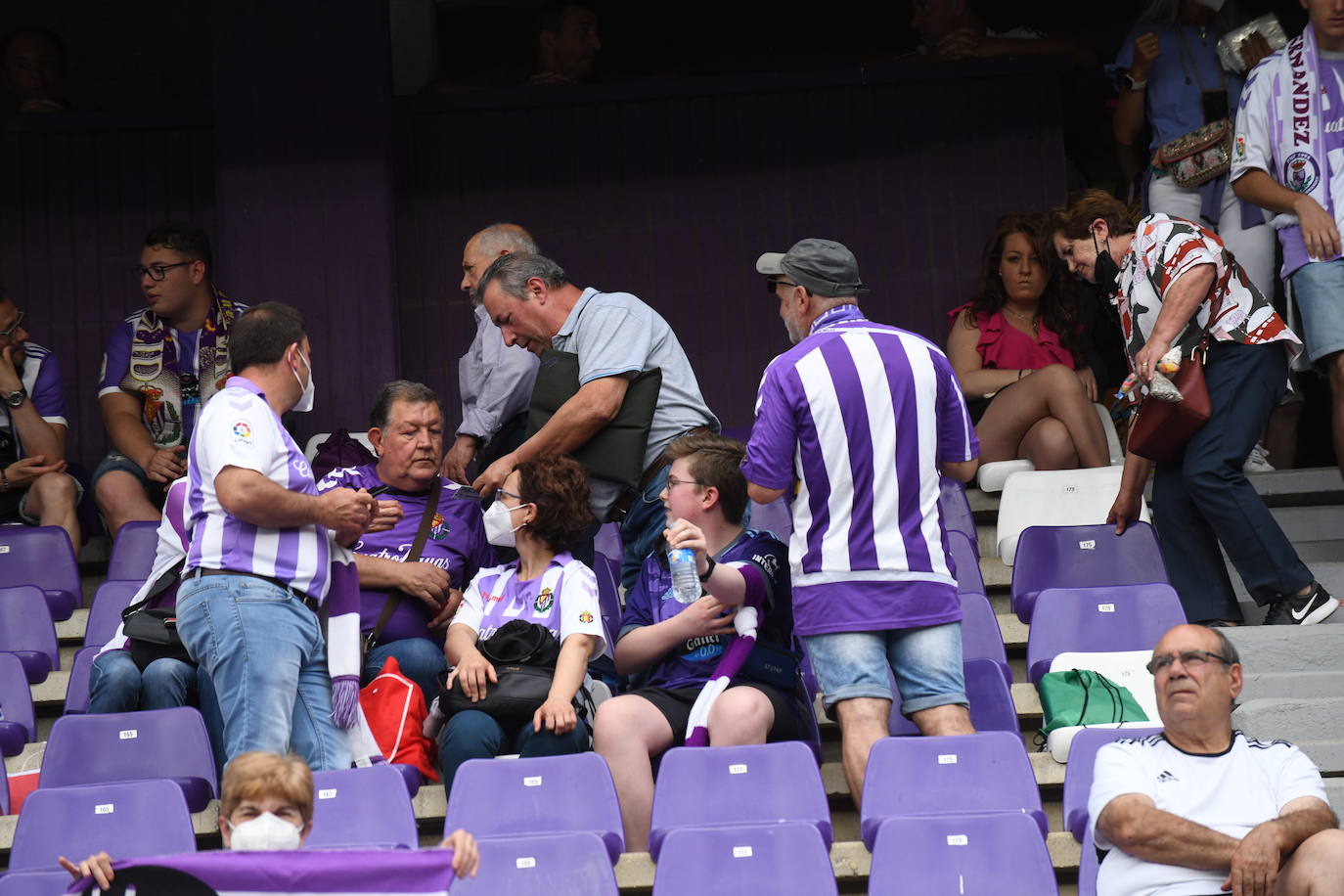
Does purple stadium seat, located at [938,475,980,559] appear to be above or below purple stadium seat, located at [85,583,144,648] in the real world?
above

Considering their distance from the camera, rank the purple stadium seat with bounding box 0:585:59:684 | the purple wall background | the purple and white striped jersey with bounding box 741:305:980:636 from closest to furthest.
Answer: the purple and white striped jersey with bounding box 741:305:980:636 → the purple stadium seat with bounding box 0:585:59:684 → the purple wall background

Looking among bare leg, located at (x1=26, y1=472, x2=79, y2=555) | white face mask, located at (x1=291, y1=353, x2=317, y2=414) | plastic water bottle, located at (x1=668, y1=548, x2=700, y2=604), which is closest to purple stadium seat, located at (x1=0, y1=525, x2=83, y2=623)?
bare leg, located at (x1=26, y1=472, x2=79, y2=555)

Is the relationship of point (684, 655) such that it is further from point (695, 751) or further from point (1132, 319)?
point (1132, 319)

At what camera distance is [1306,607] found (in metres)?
4.93

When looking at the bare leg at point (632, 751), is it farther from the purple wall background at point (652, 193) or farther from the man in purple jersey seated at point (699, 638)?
the purple wall background at point (652, 193)

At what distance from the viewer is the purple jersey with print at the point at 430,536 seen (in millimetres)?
4910

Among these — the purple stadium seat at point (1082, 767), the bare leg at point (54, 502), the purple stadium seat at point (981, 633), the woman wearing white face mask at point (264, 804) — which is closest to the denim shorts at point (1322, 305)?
the purple stadium seat at point (981, 633)

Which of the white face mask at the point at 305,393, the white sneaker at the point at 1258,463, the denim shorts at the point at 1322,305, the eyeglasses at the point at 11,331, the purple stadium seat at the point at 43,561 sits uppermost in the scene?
the eyeglasses at the point at 11,331

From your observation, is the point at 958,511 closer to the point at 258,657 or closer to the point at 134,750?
the point at 258,657

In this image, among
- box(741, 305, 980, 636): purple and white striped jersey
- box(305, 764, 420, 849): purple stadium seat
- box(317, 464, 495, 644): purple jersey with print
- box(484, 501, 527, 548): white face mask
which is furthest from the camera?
box(317, 464, 495, 644): purple jersey with print

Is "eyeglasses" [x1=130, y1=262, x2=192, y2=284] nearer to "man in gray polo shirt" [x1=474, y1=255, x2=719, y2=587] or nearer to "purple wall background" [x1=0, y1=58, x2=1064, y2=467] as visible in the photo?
"purple wall background" [x1=0, y1=58, x2=1064, y2=467]

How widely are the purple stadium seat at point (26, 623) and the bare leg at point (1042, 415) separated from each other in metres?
3.16

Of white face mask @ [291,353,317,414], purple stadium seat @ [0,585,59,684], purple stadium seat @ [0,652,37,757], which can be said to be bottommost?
purple stadium seat @ [0,652,37,757]

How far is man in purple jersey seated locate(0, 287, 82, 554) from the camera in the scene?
6129 mm
